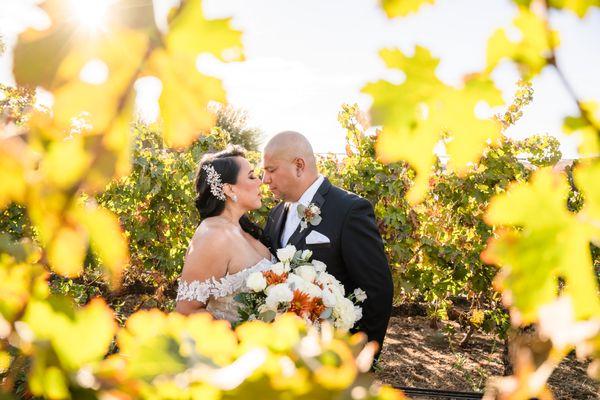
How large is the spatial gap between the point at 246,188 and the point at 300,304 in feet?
4.65

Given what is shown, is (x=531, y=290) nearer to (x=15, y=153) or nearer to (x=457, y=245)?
(x=15, y=153)

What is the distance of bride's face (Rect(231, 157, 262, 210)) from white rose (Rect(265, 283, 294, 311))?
4.28 ft

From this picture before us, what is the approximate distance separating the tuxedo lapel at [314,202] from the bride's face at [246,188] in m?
0.45

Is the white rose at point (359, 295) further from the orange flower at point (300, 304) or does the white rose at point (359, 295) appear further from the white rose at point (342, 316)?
the orange flower at point (300, 304)

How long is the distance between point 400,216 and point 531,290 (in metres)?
6.13

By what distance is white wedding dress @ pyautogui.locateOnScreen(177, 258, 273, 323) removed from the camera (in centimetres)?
329

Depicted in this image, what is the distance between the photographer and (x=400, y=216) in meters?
6.48

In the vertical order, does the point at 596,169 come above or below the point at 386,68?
below

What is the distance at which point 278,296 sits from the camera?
2670 mm

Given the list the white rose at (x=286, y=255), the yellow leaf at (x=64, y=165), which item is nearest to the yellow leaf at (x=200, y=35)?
the yellow leaf at (x=64, y=165)

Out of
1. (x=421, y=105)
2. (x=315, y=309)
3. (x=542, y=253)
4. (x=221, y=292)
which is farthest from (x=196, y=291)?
(x=542, y=253)

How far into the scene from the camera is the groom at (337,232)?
3465mm

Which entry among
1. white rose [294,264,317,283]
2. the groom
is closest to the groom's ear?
the groom

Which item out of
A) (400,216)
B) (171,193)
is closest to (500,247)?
(400,216)
